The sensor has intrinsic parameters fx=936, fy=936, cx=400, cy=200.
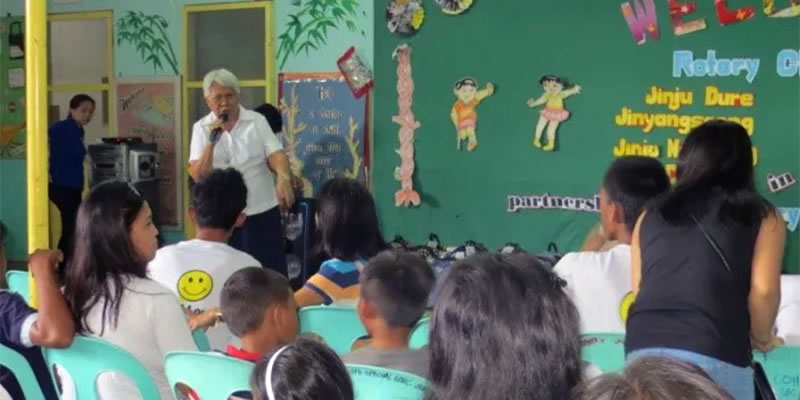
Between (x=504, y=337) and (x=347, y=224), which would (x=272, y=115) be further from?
(x=504, y=337)

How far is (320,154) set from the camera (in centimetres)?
655

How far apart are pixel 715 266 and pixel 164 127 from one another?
586 cm

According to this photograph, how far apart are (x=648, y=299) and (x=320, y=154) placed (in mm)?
4571

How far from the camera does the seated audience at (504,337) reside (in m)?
1.19

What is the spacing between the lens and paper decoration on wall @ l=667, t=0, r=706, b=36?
509cm


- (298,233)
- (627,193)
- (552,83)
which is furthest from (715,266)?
(298,233)

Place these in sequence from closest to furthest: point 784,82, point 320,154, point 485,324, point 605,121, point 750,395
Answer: point 485,324
point 750,395
point 784,82
point 605,121
point 320,154

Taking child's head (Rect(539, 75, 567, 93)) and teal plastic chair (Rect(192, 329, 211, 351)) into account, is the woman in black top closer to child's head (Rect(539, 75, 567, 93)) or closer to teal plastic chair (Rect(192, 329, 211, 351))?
teal plastic chair (Rect(192, 329, 211, 351))

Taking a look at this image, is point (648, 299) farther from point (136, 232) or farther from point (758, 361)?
point (136, 232)

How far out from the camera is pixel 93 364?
83.7 inches

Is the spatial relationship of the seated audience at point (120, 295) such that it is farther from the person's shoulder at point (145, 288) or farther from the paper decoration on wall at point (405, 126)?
the paper decoration on wall at point (405, 126)

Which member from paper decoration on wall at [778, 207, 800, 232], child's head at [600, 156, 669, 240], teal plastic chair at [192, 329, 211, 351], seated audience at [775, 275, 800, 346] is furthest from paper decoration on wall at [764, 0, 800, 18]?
teal plastic chair at [192, 329, 211, 351]

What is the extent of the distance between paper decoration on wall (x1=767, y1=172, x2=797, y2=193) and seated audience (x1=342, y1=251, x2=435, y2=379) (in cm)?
330

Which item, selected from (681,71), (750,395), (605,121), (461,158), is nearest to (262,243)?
(461,158)
